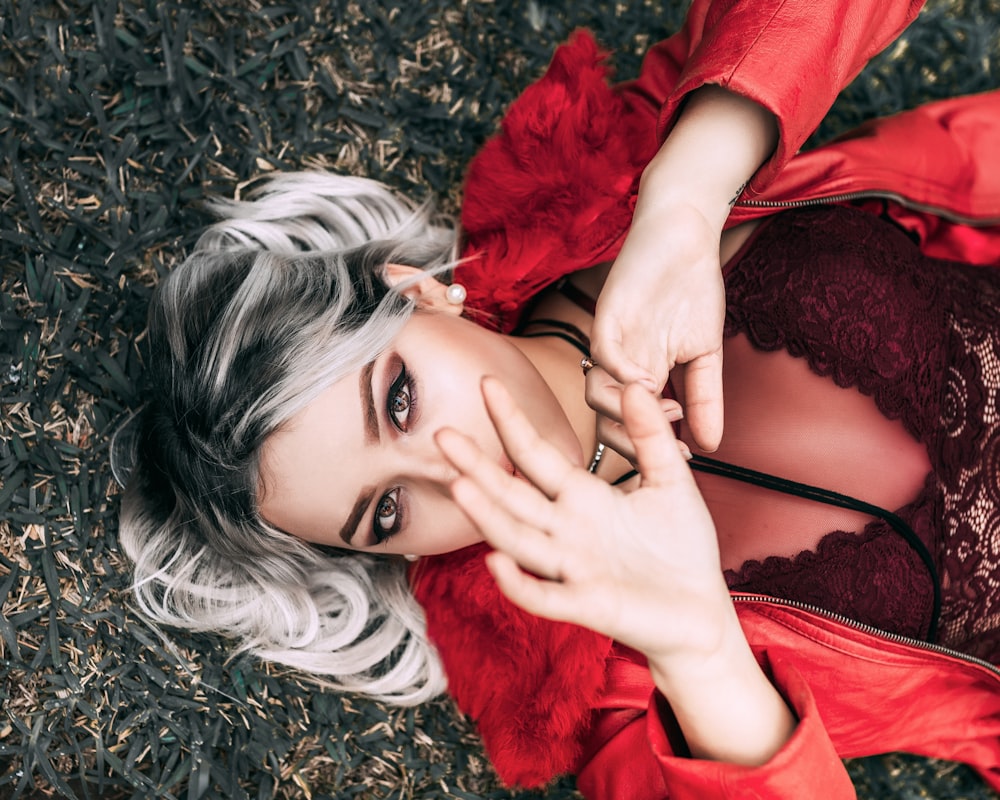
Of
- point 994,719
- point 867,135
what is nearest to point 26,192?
point 867,135

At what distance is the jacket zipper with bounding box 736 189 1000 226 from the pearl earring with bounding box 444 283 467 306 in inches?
23.0

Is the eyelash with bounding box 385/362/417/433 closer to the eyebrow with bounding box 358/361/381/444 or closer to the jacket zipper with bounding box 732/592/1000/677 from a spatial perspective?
the eyebrow with bounding box 358/361/381/444

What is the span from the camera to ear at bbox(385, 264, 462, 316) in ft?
5.35

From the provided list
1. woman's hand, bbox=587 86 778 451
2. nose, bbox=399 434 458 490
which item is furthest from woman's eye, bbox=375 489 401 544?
woman's hand, bbox=587 86 778 451

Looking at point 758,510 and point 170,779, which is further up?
point 758,510

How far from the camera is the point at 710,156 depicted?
4.65ft

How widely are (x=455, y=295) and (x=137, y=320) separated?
759 mm

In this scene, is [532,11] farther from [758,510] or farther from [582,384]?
[758,510]

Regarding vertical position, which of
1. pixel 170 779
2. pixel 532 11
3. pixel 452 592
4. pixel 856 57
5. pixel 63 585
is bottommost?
pixel 170 779

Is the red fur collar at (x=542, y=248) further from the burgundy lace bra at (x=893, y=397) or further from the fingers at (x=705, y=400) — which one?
the fingers at (x=705, y=400)

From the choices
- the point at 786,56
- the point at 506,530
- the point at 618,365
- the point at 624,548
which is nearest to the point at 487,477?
the point at 506,530

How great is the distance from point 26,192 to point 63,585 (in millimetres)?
875

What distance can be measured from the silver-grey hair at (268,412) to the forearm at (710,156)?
51cm

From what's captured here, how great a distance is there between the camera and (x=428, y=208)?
6.62 ft
